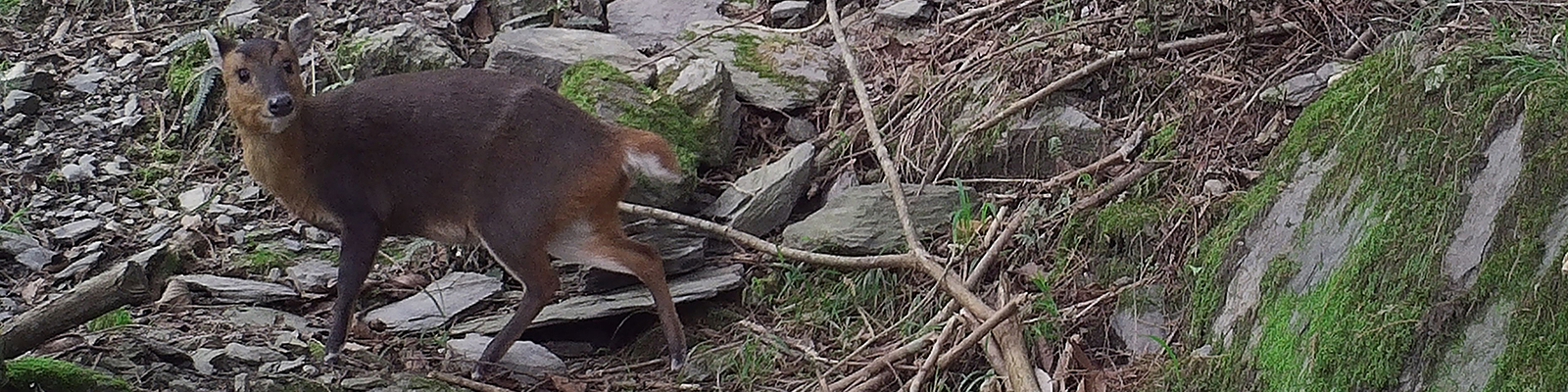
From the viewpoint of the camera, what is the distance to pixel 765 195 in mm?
5852

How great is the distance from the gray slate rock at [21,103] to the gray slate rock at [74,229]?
128cm

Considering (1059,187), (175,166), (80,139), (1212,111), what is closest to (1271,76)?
(1212,111)

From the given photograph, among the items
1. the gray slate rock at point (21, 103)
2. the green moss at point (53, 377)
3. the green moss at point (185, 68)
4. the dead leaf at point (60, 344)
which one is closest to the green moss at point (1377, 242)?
the green moss at point (53, 377)

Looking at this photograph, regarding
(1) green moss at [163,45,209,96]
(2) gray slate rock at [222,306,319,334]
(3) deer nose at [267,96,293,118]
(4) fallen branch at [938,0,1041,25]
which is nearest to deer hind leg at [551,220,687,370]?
(3) deer nose at [267,96,293,118]

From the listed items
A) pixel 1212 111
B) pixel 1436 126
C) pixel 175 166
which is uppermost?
pixel 1436 126

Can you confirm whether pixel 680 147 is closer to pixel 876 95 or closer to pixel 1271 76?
pixel 876 95

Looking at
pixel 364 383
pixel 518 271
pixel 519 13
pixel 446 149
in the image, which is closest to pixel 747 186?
pixel 518 271

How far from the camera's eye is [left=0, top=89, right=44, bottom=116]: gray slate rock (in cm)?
752

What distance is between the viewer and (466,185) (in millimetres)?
5125

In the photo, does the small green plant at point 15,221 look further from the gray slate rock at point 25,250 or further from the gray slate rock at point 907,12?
the gray slate rock at point 907,12

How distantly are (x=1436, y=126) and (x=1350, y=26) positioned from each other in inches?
55.6

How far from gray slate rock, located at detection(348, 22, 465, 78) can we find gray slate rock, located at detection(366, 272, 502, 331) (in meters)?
1.61

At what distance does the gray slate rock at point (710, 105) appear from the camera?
6.23 metres

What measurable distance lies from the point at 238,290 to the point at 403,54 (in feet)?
5.92
